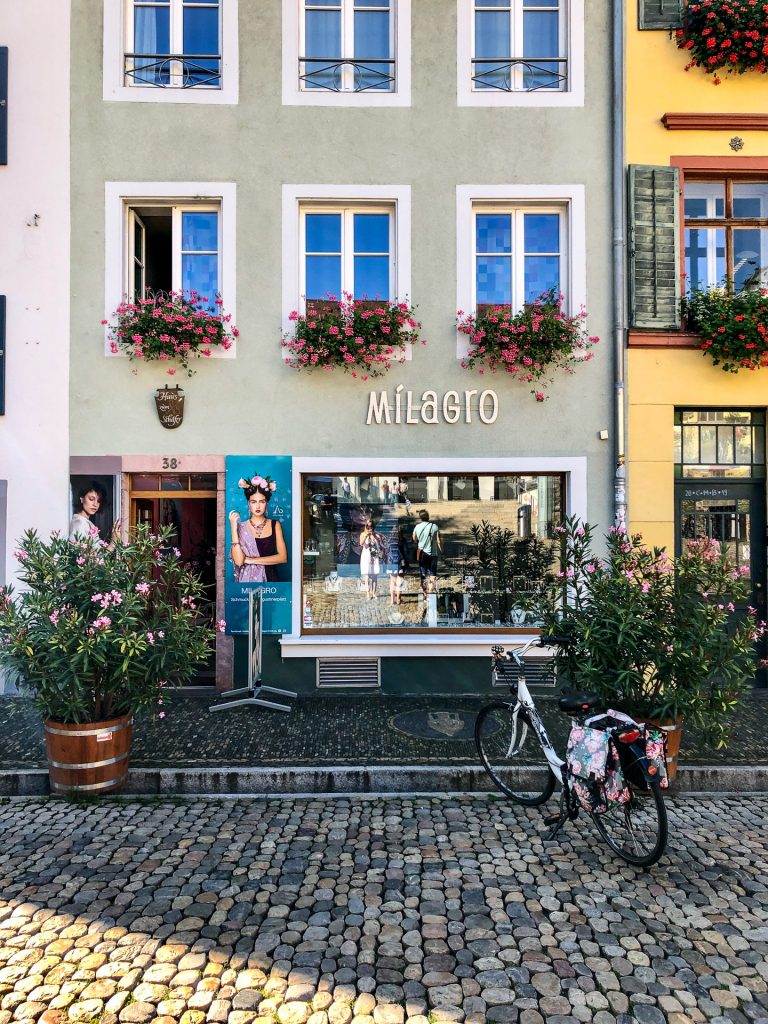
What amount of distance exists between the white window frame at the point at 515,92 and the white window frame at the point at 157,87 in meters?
2.72

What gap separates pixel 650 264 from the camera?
25.5 ft

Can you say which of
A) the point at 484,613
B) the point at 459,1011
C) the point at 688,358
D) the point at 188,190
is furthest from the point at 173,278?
the point at 459,1011

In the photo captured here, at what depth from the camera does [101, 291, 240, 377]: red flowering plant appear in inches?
292

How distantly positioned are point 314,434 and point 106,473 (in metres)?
2.56

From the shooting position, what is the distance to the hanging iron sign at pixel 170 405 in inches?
300

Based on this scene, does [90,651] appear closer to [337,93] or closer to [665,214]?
[337,93]

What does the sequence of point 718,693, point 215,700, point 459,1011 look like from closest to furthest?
point 459,1011 < point 718,693 < point 215,700

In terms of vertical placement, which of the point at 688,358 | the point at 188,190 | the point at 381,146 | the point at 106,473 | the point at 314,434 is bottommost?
the point at 106,473

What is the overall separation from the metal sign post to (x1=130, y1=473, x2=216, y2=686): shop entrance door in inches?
32.8

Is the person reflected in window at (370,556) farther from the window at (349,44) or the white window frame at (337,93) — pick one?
the window at (349,44)

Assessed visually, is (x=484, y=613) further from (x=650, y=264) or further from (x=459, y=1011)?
(x=459, y=1011)

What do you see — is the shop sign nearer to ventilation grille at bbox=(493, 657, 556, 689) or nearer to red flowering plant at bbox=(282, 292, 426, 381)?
red flowering plant at bbox=(282, 292, 426, 381)

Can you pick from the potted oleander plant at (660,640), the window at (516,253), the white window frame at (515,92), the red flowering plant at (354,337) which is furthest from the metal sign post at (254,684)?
the white window frame at (515,92)

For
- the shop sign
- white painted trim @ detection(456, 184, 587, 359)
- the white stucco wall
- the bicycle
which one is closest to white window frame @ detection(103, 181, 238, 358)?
the white stucco wall
